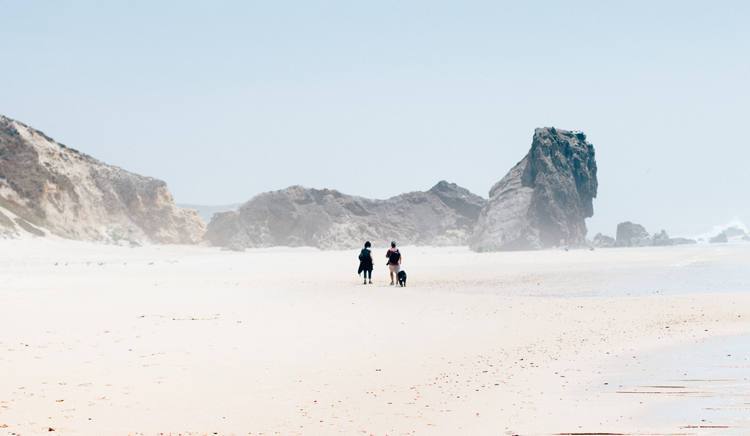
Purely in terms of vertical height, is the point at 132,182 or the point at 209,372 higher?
the point at 132,182

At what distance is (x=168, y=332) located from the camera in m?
8.77

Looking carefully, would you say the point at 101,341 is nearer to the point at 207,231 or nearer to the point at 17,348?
the point at 17,348

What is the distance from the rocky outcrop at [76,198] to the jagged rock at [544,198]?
35881 mm

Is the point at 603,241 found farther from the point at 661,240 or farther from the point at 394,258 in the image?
the point at 394,258

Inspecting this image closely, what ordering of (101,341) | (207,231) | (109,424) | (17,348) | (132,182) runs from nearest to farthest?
(109,424) < (17,348) < (101,341) < (132,182) < (207,231)

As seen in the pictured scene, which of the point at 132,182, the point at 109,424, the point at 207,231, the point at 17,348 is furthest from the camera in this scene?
the point at 207,231

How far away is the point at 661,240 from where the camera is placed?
73875 millimetres

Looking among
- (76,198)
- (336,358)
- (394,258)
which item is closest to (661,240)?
(394,258)

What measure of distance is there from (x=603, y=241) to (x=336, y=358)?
218 feet

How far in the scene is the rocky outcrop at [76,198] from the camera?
46500 millimetres

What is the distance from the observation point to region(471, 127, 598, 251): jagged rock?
57469 millimetres

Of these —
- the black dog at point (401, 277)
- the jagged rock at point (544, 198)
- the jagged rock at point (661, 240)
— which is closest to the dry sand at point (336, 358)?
the black dog at point (401, 277)

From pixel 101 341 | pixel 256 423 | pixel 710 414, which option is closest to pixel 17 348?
pixel 101 341

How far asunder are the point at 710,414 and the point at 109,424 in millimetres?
5070
